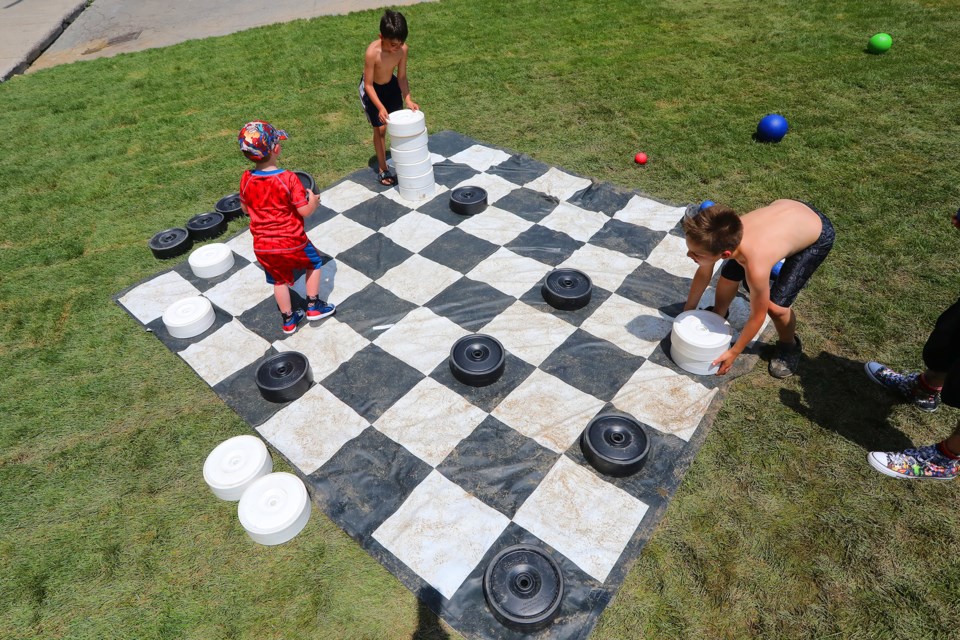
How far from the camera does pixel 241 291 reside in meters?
3.88

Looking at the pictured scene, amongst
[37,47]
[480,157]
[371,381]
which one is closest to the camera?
[371,381]

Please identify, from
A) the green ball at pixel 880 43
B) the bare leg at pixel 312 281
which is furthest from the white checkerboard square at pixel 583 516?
the green ball at pixel 880 43

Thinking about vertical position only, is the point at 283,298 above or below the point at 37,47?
below

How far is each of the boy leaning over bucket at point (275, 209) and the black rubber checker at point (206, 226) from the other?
155 centimetres

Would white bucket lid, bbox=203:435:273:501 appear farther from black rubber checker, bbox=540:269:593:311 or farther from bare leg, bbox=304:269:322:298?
black rubber checker, bbox=540:269:593:311

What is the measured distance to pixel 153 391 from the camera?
127 inches

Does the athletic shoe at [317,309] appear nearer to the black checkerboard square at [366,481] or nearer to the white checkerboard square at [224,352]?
the white checkerboard square at [224,352]

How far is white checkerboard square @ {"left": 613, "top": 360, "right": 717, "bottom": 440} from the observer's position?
111 inches

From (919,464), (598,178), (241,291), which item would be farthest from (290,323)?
(919,464)

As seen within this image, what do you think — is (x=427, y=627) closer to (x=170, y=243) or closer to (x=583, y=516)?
(x=583, y=516)

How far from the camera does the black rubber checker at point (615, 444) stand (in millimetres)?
2539

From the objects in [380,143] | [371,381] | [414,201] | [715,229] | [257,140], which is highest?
[257,140]

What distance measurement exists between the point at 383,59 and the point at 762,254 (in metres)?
3.49

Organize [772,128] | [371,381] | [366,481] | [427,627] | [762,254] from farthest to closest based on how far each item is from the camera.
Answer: [772,128] → [371,381] → [366,481] → [762,254] → [427,627]
